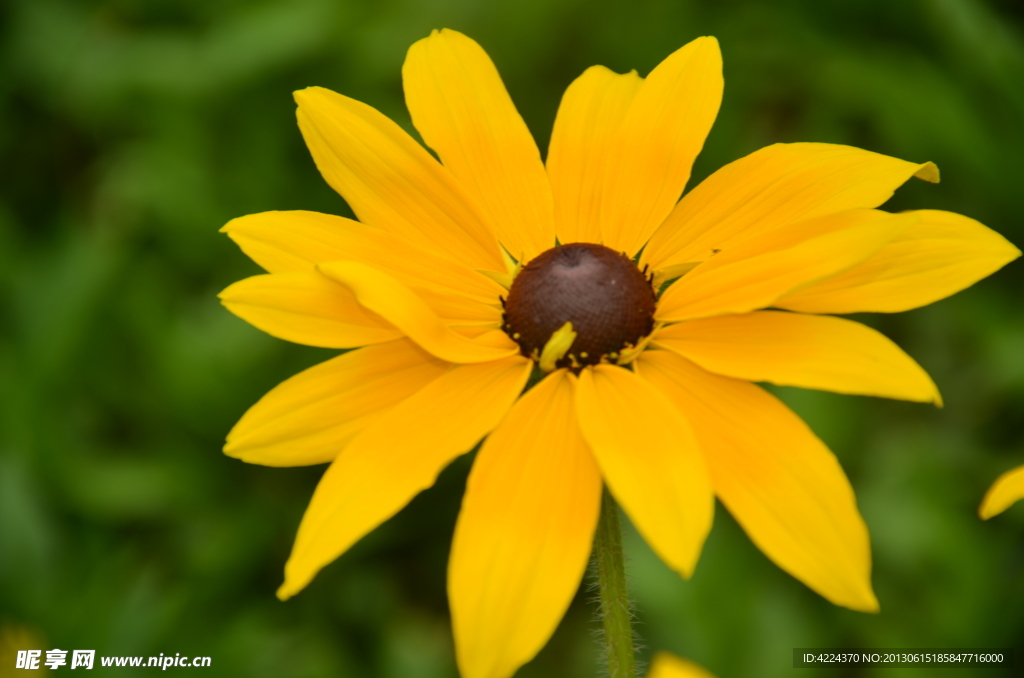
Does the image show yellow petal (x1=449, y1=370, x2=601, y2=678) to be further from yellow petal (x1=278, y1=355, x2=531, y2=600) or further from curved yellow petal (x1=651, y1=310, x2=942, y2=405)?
curved yellow petal (x1=651, y1=310, x2=942, y2=405)

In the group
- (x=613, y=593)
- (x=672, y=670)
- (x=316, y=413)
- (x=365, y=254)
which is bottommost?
(x=672, y=670)

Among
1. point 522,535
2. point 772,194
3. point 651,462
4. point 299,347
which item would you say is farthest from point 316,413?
point 299,347

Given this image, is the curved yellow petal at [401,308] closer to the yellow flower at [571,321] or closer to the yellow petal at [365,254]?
the yellow flower at [571,321]

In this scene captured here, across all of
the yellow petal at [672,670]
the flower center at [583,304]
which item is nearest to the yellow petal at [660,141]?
the flower center at [583,304]

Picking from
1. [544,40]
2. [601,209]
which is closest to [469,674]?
[601,209]

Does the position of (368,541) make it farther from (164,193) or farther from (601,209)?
(601,209)

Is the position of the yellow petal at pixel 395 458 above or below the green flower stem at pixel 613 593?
above

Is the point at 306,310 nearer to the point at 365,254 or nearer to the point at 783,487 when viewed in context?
the point at 365,254
